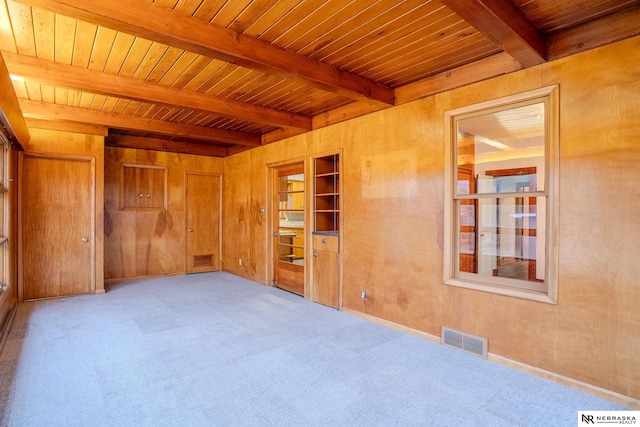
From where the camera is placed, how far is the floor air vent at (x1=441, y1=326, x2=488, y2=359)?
2.95m

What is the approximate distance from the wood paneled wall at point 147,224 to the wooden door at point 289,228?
2.17 metres

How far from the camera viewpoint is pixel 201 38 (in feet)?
7.64

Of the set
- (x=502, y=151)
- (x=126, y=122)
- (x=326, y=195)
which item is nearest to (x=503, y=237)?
(x=502, y=151)

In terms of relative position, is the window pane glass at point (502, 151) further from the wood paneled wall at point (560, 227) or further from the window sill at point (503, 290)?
the window sill at point (503, 290)

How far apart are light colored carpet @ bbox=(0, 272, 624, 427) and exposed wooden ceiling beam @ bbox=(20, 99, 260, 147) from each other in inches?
97.9

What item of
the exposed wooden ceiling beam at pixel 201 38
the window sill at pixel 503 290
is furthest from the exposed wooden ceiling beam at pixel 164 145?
the window sill at pixel 503 290

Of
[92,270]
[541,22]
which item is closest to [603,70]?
[541,22]

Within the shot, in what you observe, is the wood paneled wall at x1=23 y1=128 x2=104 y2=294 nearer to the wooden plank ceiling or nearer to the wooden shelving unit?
the wooden plank ceiling

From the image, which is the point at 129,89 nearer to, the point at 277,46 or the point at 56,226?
the point at 277,46

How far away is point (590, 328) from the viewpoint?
2.39m

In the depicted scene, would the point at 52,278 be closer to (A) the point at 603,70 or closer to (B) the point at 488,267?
(B) the point at 488,267

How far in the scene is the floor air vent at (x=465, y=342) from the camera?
116 inches

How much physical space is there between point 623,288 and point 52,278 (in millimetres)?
6592

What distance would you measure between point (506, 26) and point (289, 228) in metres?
4.10
